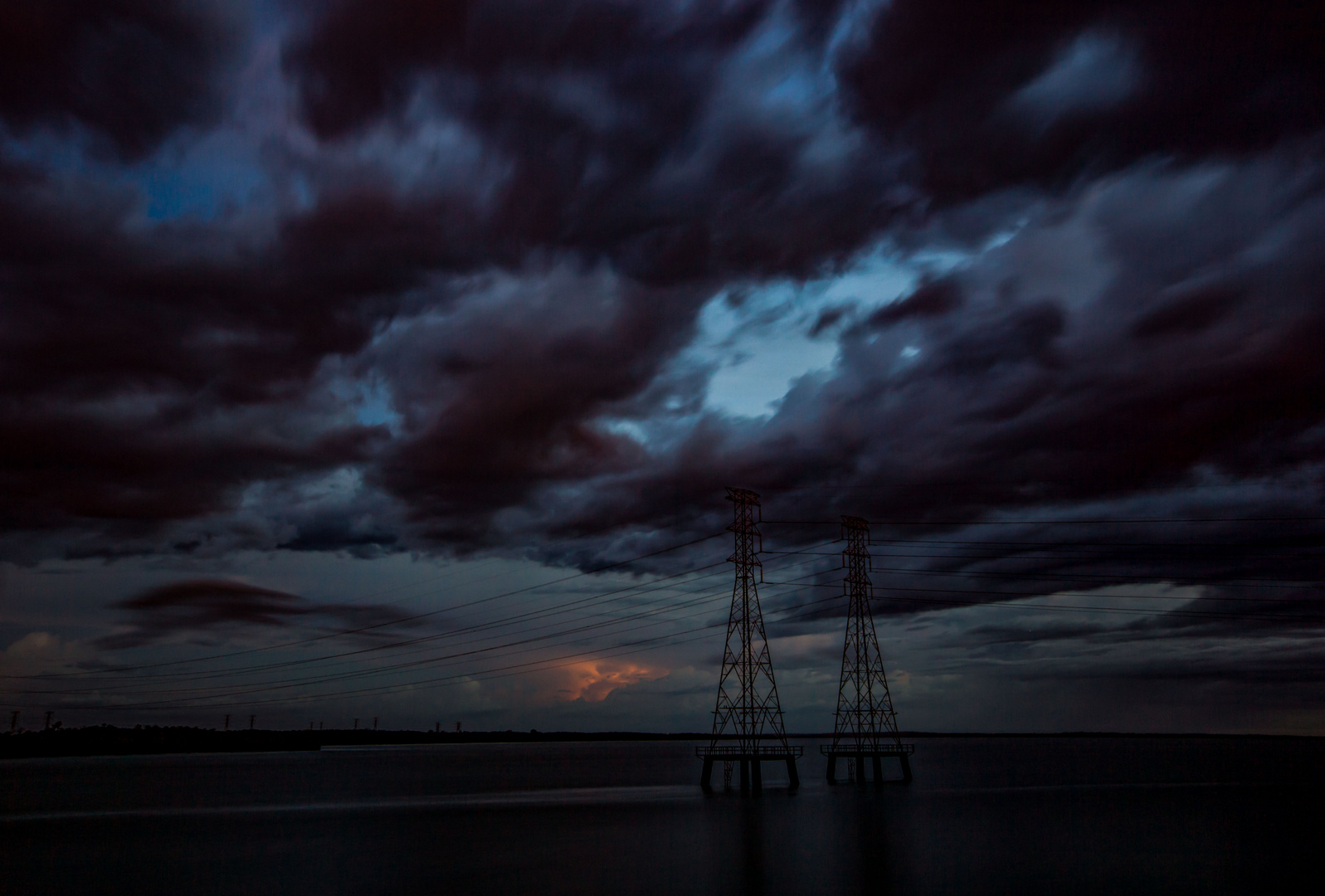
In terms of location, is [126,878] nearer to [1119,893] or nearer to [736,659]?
[736,659]

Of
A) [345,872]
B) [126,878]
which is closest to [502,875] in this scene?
[345,872]

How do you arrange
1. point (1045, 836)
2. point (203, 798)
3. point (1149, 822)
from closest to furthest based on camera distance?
point (1045, 836)
point (1149, 822)
point (203, 798)

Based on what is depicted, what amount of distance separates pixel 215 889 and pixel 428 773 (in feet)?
490

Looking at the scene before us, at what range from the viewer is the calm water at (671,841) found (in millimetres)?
47531

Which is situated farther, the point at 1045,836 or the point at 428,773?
the point at 428,773

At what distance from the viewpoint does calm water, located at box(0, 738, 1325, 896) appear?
4753 centimetres

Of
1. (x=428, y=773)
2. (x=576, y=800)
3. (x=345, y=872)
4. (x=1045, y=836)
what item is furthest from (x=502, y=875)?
(x=428, y=773)

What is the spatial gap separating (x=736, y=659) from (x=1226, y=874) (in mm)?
33304

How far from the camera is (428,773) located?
18612 cm

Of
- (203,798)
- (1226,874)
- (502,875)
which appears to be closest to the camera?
(502,875)

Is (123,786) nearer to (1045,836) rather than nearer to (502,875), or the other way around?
(502,875)

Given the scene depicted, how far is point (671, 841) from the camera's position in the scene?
201 ft

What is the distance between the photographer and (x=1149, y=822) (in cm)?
7794

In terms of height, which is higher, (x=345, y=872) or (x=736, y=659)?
(x=736, y=659)
